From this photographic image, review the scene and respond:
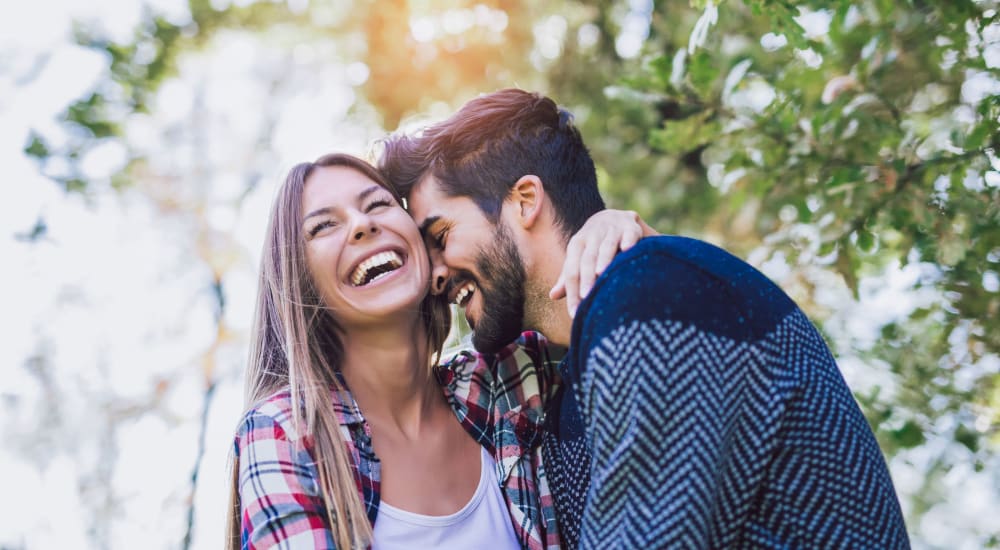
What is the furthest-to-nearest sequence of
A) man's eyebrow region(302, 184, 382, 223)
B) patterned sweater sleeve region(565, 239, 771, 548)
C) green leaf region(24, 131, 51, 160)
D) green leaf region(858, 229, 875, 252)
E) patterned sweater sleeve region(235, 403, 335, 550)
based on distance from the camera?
green leaf region(24, 131, 51, 160), green leaf region(858, 229, 875, 252), man's eyebrow region(302, 184, 382, 223), patterned sweater sleeve region(235, 403, 335, 550), patterned sweater sleeve region(565, 239, 771, 548)

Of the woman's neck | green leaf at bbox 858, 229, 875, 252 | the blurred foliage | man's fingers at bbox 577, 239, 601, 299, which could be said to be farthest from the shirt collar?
green leaf at bbox 858, 229, 875, 252

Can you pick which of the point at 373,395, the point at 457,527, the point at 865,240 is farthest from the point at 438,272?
the point at 865,240

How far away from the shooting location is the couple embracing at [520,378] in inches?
66.5

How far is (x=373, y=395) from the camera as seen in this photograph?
288 cm

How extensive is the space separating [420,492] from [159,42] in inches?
252

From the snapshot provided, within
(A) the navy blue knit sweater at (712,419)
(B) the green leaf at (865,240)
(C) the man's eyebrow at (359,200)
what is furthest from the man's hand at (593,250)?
(B) the green leaf at (865,240)

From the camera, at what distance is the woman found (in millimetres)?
2342

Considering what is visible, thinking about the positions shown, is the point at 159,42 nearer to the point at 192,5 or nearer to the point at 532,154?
the point at 192,5

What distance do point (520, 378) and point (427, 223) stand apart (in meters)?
0.60

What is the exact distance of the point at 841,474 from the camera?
1.79m

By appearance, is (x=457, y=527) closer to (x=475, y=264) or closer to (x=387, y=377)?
(x=387, y=377)

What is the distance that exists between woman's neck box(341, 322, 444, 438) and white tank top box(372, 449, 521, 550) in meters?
0.34

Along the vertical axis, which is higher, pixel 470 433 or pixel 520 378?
pixel 520 378

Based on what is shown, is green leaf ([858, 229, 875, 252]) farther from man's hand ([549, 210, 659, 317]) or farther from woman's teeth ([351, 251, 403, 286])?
woman's teeth ([351, 251, 403, 286])
